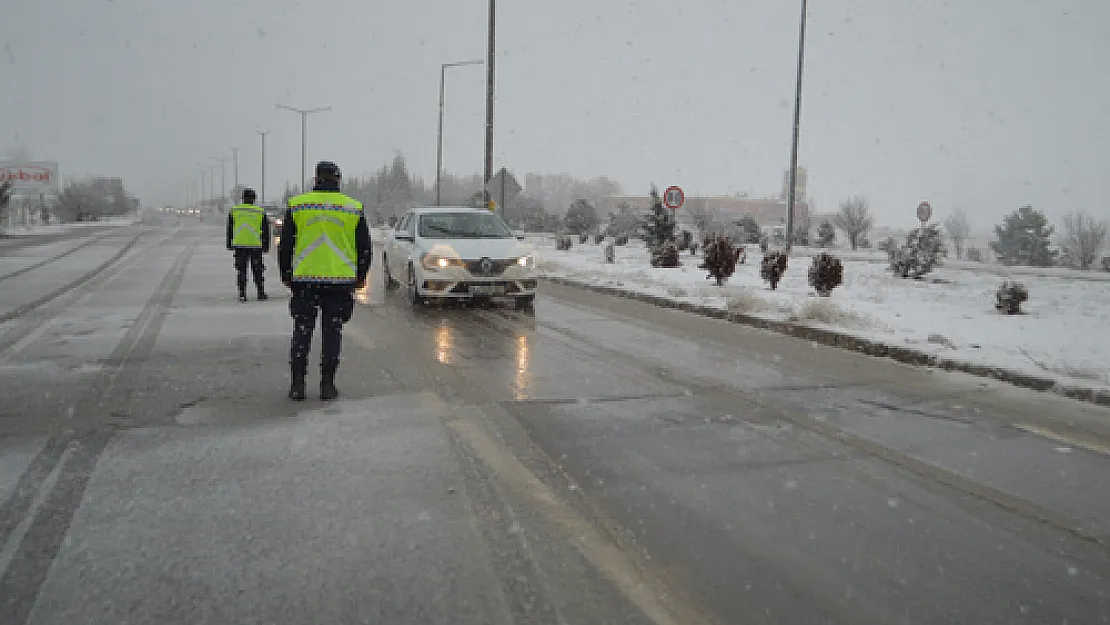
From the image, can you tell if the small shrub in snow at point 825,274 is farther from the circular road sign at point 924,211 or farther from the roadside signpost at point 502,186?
the circular road sign at point 924,211

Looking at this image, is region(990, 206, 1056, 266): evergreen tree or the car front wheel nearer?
the car front wheel

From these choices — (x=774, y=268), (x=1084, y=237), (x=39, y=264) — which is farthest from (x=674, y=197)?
(x=1084, y=237)

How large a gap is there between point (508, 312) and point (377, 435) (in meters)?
6.97

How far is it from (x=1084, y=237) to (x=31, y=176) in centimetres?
8050

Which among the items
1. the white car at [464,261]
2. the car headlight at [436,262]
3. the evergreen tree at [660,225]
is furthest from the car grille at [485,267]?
the evergreen tree at [660,225]

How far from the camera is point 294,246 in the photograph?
239 inches

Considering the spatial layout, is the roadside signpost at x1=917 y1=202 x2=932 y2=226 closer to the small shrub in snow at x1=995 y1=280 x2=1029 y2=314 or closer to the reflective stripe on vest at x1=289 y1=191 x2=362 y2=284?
the small shrub in snow at x1=995 y1=280 x2=1029 y2=314

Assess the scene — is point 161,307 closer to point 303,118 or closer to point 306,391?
point 306,391

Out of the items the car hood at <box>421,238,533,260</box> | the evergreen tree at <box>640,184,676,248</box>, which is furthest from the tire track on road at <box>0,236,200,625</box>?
the evergreen tree at <box>640,184,676,248</box>

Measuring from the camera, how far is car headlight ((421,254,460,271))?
38.1 feet

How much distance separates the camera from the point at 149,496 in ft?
12.7

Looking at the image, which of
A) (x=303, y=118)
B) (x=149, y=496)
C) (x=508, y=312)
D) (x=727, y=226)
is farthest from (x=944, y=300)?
(x=727, y=226)

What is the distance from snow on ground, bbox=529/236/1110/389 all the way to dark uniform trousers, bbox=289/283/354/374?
6084 millimetres

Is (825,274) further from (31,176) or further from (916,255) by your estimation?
(31,176)
